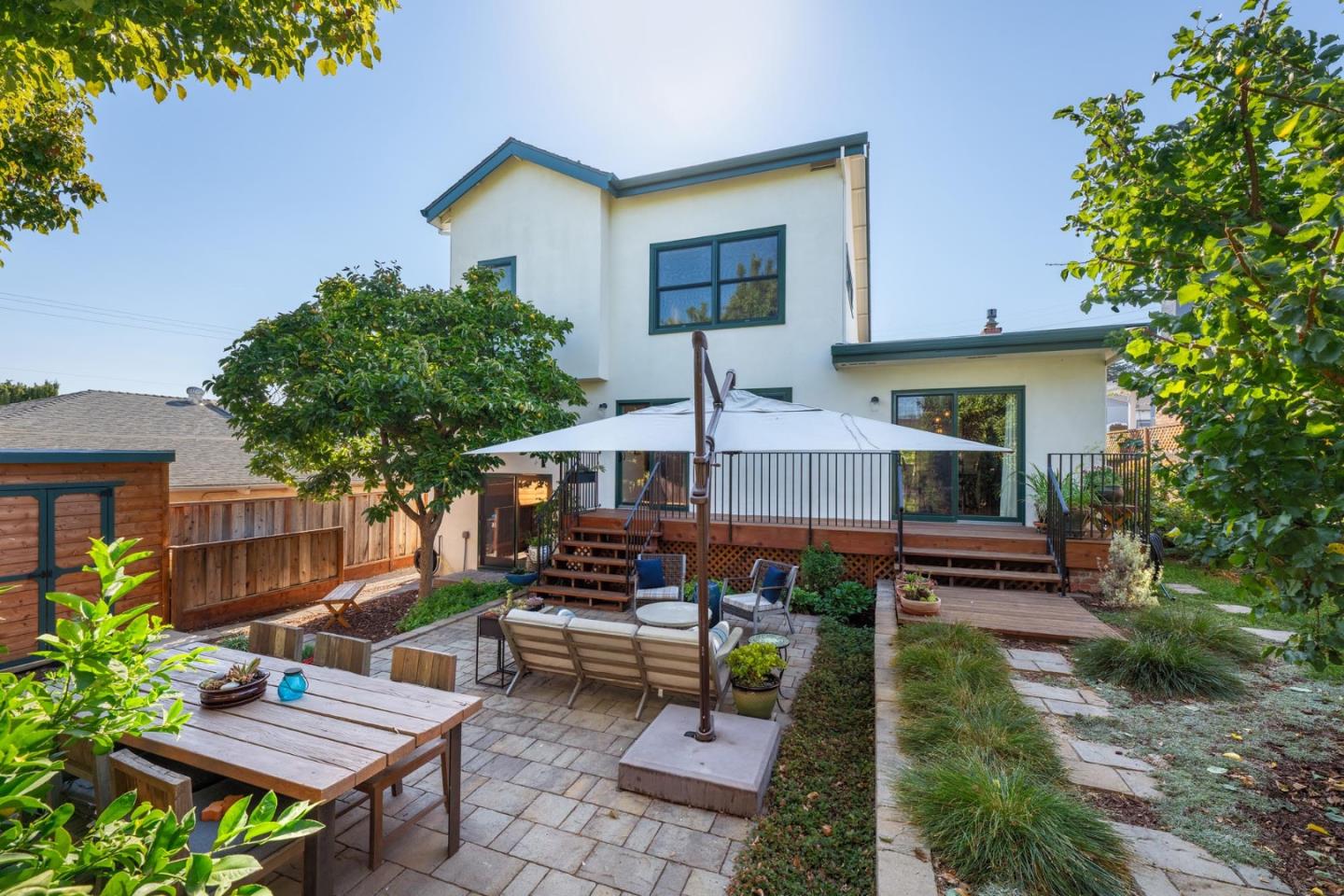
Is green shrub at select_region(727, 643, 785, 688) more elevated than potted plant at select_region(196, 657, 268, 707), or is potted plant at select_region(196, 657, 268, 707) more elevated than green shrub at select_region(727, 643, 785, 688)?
potted plant at select_region(196, 657, 268, 707)

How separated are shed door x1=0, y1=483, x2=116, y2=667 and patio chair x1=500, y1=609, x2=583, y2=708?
515cm

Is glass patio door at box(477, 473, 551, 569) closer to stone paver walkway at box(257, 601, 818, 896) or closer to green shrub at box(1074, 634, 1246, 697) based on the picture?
stone paver walkway at box(257, 601, 818, 896)

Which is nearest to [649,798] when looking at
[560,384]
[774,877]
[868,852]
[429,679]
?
[774,877]

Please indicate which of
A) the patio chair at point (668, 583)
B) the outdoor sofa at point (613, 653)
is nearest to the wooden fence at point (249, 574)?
the patio chair at point (668, 583)

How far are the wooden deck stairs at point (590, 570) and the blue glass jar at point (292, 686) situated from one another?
4.91 metres

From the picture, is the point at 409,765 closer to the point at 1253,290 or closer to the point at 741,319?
the point at 1253,290

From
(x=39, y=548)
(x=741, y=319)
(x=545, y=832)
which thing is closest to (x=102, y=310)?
Answer: (x=39, y=548)

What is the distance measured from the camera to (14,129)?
15.5 feet

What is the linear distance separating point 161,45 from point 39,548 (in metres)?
6.27

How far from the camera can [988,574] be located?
24.0 feet

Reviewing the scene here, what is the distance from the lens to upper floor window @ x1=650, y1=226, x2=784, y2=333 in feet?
32.7

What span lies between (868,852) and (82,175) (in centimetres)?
842

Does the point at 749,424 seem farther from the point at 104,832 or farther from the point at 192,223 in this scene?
Result: the point at 192,223

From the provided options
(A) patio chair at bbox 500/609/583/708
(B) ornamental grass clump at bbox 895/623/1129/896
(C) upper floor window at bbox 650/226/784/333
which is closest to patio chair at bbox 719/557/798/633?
(A) patio chair at bbox 500/609/583/708
